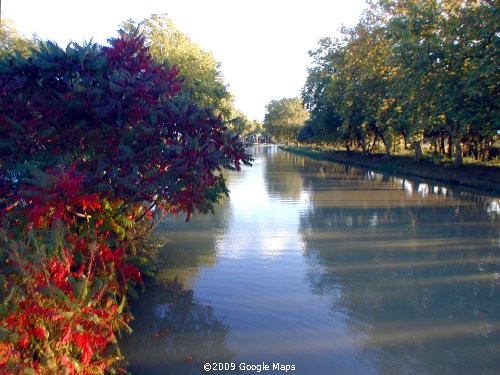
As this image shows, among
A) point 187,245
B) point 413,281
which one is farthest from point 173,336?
point 187,245

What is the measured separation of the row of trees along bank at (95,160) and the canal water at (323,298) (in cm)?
86

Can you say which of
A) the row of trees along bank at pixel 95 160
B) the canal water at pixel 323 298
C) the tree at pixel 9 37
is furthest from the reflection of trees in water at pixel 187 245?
the tree at pixel 9 37

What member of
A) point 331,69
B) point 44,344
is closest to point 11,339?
point 44,344

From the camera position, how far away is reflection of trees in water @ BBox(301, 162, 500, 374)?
4969 mm

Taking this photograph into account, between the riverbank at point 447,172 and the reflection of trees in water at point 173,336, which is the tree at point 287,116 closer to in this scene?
the riverbank at point 447,172

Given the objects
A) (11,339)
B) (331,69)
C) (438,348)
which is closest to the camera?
(11,339)

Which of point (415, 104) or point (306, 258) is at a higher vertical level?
point (415, 104)

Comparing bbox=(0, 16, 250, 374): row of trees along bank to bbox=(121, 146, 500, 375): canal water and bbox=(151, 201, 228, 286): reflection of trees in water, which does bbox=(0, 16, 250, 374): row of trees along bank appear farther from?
bbox=(151, 201, 228, 286): reflection of trees in water

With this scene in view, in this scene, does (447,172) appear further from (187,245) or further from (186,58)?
(187,245)

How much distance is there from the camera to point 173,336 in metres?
5.45

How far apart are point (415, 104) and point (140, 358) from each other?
22677 mm

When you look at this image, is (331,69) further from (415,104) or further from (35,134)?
(35,134)

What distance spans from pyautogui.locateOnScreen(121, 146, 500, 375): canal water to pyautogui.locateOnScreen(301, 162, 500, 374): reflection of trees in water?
22mm

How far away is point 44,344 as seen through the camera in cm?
368
